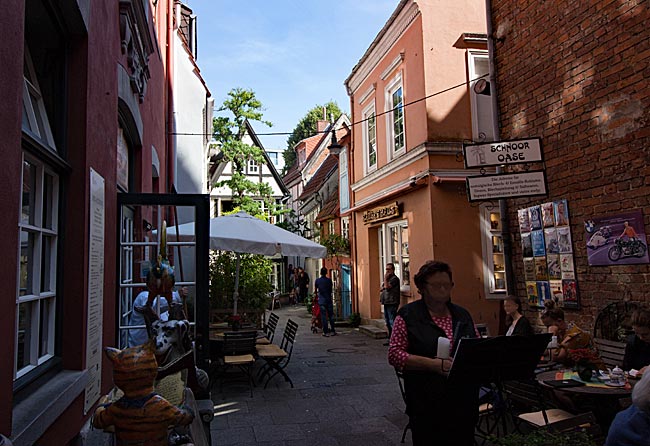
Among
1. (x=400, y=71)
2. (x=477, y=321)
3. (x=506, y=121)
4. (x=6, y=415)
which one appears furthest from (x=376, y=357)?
(x=6, y=415)

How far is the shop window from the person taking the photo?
36.3 feet

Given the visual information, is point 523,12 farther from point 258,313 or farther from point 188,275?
point 188,275

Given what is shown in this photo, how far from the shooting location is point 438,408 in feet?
11.1

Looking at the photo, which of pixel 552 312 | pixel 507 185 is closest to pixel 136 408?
pixel 507 185

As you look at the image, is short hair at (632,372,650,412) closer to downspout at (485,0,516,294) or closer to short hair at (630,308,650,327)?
short hair at (630,308,650,327)

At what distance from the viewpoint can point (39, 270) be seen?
3203mm

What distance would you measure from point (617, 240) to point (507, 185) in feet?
4.21

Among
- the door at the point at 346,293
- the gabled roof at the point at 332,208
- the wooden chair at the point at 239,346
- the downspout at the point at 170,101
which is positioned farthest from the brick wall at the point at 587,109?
the gabled roof at the point at 332,208

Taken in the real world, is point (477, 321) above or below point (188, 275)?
below

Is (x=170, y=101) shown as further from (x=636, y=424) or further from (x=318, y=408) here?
(x=636, y=424)

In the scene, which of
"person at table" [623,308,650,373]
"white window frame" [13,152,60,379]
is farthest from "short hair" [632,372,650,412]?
"white window frame" [13,152,60,379]

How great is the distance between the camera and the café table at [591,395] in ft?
14.6

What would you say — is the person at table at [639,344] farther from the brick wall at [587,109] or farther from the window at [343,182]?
the window at [343,182]

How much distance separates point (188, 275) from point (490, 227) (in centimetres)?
751
